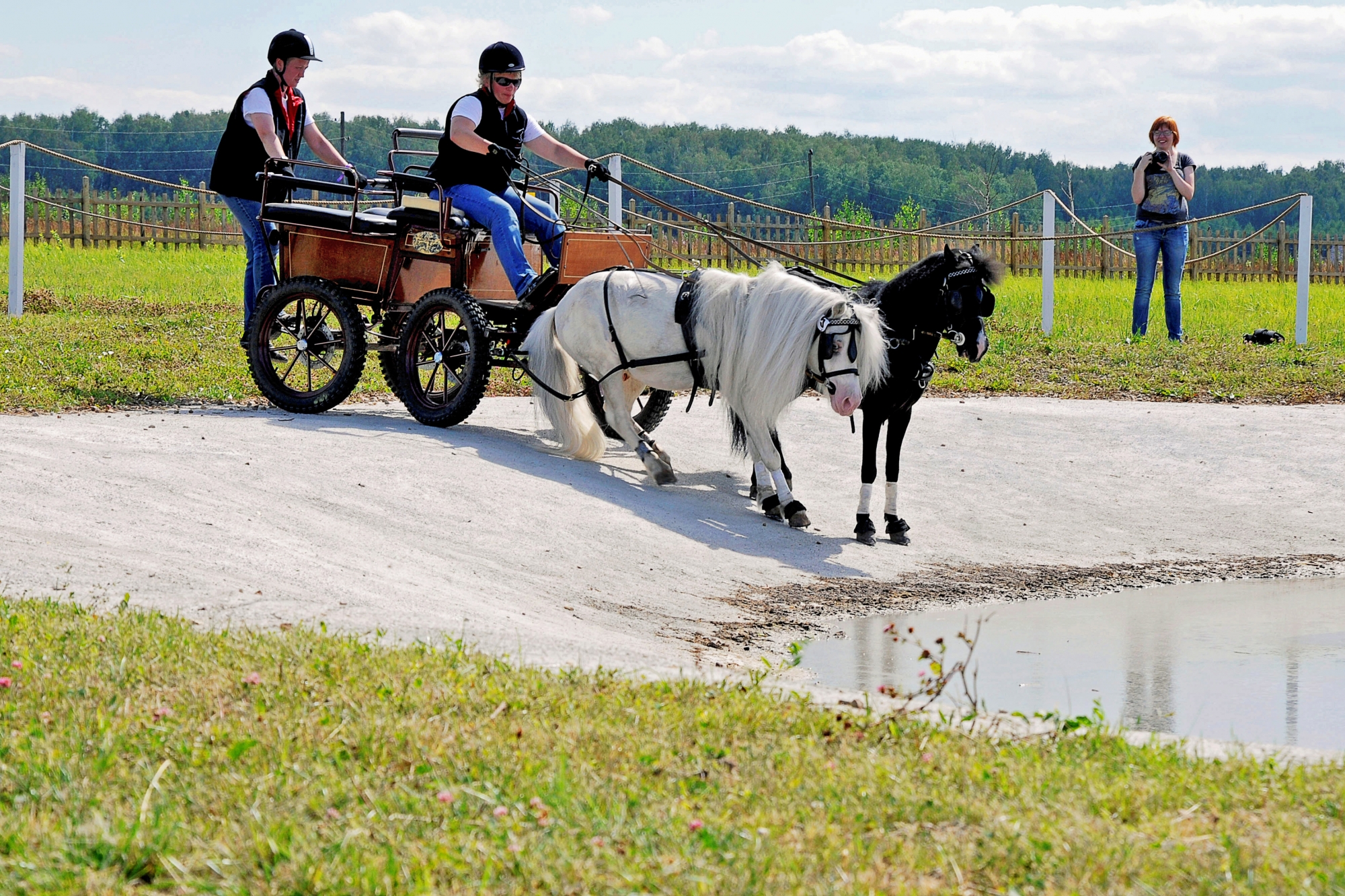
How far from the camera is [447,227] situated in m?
9.89

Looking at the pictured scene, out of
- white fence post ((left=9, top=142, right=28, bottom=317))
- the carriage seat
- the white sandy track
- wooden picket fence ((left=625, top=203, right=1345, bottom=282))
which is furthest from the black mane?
wooden picket fence ((left=625, top=203, right=1345, bottom=282))

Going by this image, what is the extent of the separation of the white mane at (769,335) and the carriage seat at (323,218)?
237 centimetres

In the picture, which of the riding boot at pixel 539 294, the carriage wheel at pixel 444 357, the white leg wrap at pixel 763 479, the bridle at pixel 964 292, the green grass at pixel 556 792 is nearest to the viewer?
the green grass at pixel 556 792

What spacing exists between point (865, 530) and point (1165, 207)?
837 centimetres

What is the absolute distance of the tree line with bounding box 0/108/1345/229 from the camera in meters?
65.5

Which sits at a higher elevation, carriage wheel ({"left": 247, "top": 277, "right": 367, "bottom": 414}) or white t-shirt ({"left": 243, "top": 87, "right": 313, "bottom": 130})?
white t-shirt ({"left": 243, "top": 87, "right": 313, "bottom": 130})

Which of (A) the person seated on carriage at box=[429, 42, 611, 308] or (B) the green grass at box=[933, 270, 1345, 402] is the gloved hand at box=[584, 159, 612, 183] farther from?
(B) the green grass at box=[933, 270, 1345, 402]

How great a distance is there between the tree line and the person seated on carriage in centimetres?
4915

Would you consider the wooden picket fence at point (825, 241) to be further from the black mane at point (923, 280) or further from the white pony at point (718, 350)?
the black mane at point (923, 280)

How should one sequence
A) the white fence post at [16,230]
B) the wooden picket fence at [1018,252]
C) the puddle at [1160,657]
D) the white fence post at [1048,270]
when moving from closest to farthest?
the puddle at [1160,657]
the white fence post at [16,230]
the white fence post at [1048,270]
the wooden picket fence at [1018,252]

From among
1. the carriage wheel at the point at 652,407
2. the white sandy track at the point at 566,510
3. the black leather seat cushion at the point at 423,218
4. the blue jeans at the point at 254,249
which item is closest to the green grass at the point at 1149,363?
the white sandy track at the point at 566,510

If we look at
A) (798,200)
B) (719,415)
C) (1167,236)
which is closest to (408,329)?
(719,415)

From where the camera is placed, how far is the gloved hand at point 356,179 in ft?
32.3

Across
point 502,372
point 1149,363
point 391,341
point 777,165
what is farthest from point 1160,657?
point 777,165
